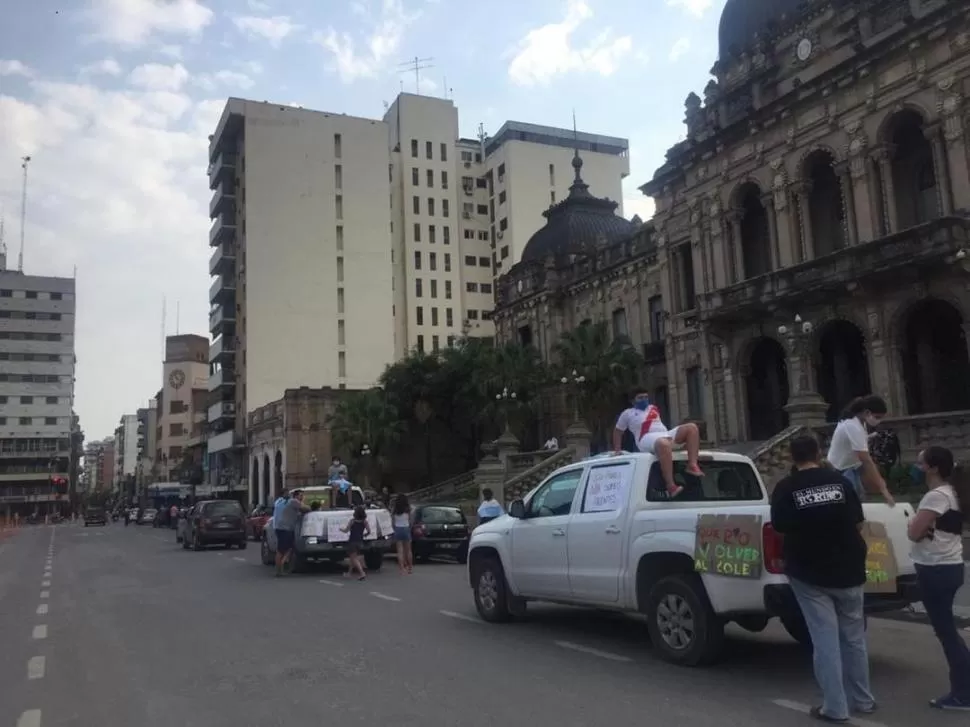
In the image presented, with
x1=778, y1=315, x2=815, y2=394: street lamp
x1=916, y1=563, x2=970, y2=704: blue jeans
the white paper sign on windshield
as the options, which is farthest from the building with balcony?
x1=916, y1=563, x2=970, y2=704: blue jeans

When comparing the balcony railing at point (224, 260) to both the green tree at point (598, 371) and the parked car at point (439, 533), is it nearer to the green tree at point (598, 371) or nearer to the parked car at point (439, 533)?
the green tree at point (598, 371)

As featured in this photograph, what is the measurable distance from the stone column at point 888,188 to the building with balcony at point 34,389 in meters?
101

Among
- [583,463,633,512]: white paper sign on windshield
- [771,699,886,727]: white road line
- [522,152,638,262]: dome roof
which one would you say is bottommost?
[771,699,886,727]: white road line

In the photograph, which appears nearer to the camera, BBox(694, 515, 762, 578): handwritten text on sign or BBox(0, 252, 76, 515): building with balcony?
BBox(694, 515, 762, 578): handwritten text on sign

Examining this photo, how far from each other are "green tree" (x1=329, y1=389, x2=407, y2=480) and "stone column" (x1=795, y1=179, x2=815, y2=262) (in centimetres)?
2529

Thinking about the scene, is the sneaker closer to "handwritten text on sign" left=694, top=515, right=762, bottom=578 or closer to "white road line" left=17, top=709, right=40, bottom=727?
"handwritten text on sign" left=694, top=515, right=762, bottom=578

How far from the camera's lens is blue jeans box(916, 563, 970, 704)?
249 inches

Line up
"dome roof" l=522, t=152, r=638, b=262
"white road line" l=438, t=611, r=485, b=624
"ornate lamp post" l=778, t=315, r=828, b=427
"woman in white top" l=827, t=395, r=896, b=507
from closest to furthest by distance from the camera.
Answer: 1. "woman in white top" l=827, t=395, r=896, b=507
2. "white road line" l=438, t=611, r=485, b=624
3. "ornate lamp post" l=778, t=315, r=828, b=427
4. "dome roof" l=522, t=152, r=638, b=262

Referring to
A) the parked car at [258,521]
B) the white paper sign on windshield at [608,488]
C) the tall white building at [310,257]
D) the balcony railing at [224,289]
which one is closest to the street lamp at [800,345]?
the parked car at [258,521]

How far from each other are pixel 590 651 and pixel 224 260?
72.4m

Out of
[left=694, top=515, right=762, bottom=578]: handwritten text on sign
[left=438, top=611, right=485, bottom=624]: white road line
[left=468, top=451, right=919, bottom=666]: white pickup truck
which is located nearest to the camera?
[left=694, top=515, right=762, bottom=578]: handwritten text on sign

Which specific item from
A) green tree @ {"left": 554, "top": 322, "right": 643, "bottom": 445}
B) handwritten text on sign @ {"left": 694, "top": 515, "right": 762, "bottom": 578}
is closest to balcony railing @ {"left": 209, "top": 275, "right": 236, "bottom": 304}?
green tree @ {"left": 554, "top": 322, "right": 643, "bottom": 445}

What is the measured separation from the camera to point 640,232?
141 ft

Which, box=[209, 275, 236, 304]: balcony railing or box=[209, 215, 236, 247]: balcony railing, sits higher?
box=[209, 215, 236, 247]: balcony railing
